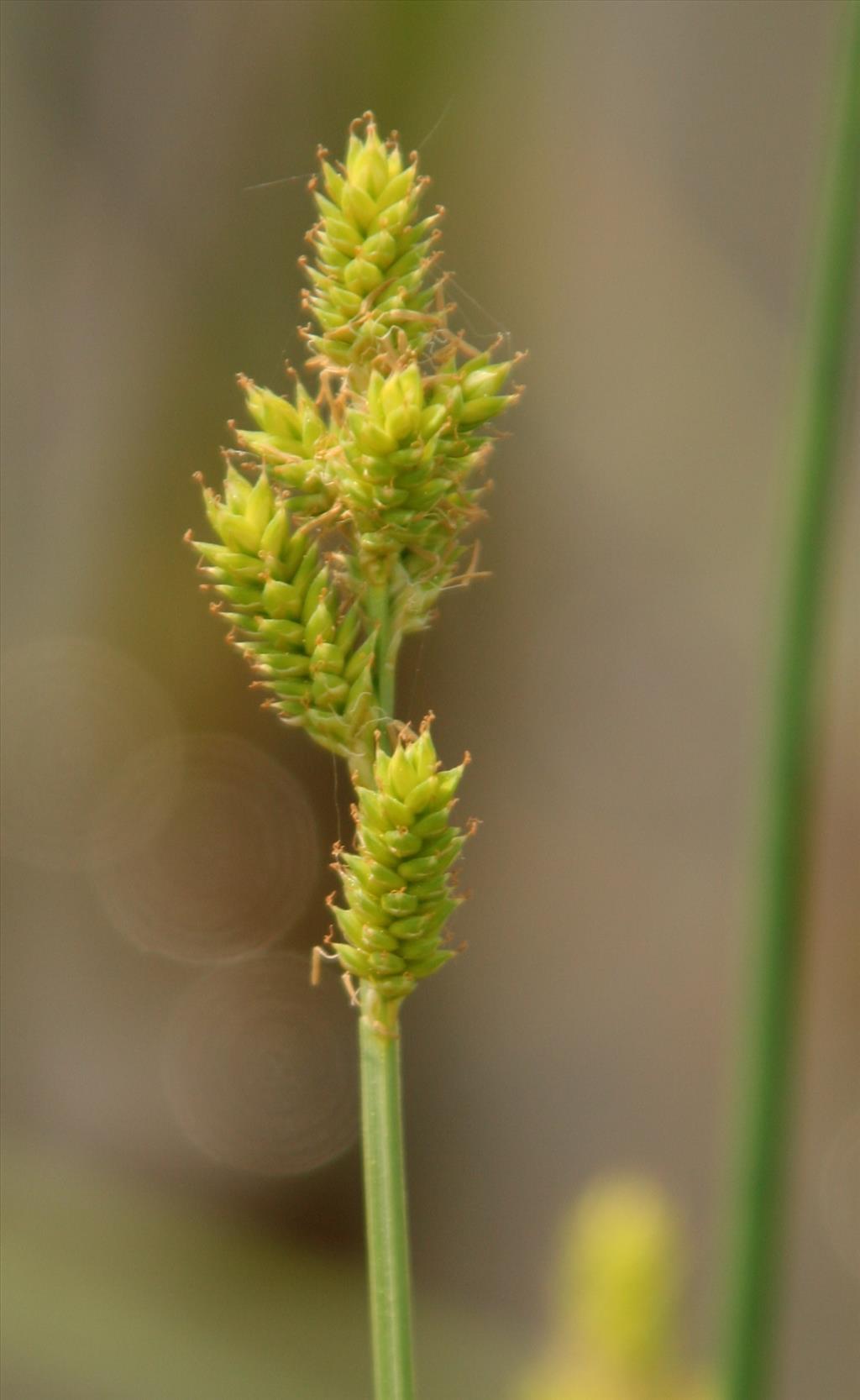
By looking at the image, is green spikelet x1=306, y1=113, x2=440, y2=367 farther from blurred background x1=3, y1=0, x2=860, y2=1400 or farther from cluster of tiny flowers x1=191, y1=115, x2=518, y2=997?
blurred background x1=3, y1=0, x2=860, y2=1400

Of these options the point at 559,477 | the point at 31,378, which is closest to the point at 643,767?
the point at 559,477

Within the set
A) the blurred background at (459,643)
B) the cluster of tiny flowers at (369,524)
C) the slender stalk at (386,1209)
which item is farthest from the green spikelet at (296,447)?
the blurred background at (459,643)

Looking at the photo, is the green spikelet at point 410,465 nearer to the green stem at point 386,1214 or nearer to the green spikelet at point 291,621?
the green spikelet at point 291,621

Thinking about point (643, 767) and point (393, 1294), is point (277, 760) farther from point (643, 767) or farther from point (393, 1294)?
point (393, 1294)

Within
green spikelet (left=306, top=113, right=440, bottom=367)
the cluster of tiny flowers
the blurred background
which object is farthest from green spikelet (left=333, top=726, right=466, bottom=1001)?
the blurred background

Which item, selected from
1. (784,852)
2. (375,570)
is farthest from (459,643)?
(375,570)

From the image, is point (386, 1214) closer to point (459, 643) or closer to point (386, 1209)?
point (386, 1209)
